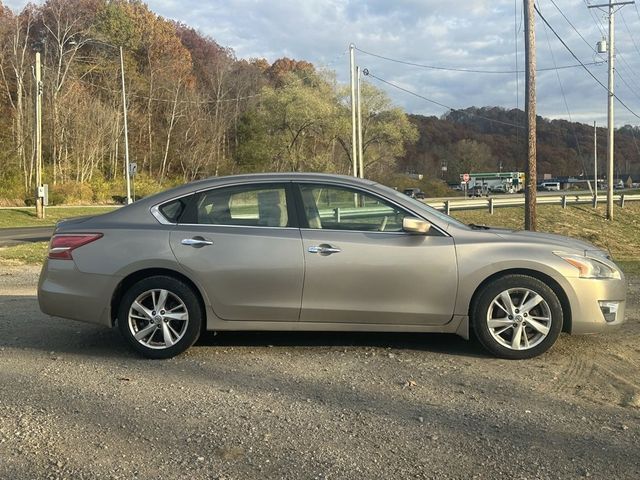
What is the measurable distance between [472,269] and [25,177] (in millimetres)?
42943

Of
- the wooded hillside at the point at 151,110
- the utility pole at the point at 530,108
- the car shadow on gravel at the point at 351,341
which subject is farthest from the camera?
the wooded hillside at the point at 151,110

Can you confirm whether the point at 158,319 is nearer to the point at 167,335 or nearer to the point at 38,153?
the point at 167,335

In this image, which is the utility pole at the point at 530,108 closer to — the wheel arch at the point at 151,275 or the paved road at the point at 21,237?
the wheel arch at the point at 151,275

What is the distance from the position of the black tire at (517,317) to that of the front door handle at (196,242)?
230 centimetres

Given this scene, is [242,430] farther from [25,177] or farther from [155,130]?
[155,130]

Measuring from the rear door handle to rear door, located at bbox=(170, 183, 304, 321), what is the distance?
11 centimetres

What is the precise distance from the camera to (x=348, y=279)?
16.3ft

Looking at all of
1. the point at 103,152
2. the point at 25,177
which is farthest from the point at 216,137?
the point at 25,177

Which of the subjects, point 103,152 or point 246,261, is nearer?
point 246,261

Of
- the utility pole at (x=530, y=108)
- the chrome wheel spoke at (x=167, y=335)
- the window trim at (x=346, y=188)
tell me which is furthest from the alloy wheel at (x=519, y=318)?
the utility pole at (x=530, y=108)

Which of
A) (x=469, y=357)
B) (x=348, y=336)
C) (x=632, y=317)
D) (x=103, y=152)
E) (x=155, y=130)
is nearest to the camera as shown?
(x=469, y=357)

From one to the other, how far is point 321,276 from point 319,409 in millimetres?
1299

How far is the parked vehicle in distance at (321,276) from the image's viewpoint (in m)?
4.98

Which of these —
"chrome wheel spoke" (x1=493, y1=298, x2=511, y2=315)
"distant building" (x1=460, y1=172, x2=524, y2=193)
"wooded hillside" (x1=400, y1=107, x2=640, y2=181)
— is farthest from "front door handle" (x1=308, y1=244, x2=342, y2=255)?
"wooded hillside" (x1=400, y1=107, x2=640, y2=181)
